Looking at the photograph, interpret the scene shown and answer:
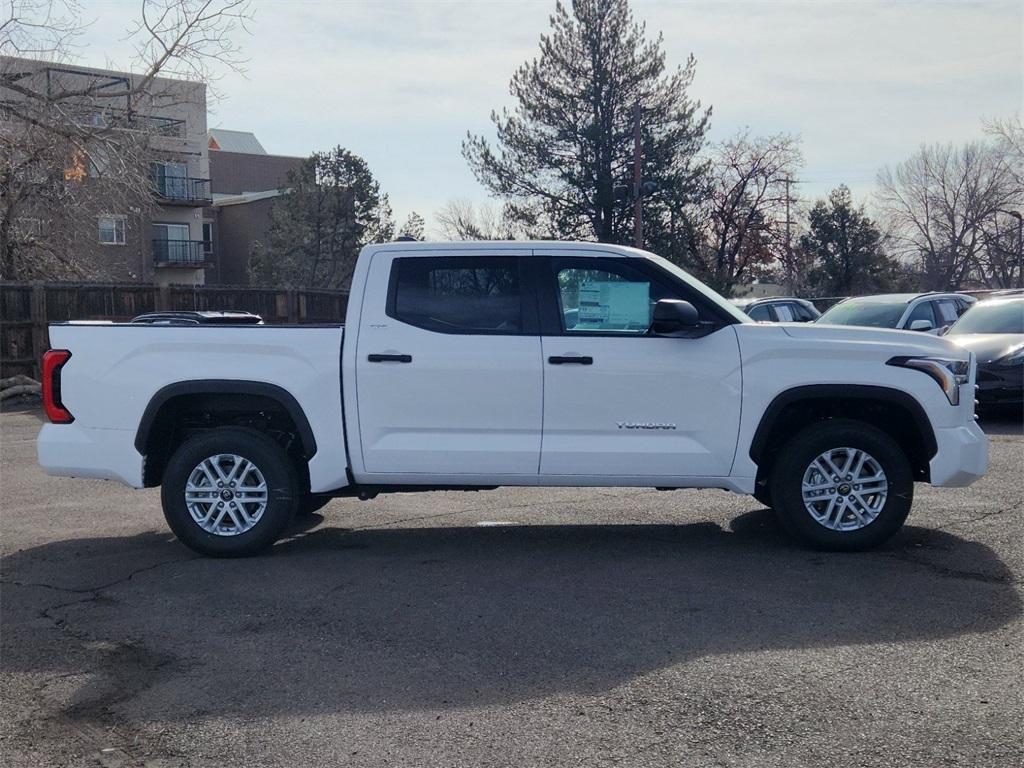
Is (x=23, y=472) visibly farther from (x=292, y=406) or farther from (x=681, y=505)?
(x=681, y=505)

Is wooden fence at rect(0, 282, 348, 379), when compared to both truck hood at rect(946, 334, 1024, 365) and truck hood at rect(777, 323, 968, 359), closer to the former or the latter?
truck hood at rect(946, 334, 1024, 365)

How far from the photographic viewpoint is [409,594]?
6.23 metres

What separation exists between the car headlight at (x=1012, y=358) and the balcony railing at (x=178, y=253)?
44.2 m

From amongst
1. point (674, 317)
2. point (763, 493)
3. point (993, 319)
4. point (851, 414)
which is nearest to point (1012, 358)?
point (993, 319)

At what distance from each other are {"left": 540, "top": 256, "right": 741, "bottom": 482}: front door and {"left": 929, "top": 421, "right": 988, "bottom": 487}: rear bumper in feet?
4.21

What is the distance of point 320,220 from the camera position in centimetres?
4888

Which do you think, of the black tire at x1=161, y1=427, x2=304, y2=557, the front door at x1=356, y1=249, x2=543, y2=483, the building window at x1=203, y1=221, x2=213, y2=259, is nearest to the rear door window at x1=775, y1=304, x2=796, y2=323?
the front door at x1=356, y1=249, x2=543, y2=483

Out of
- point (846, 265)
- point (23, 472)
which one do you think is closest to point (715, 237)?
point (846, 265)

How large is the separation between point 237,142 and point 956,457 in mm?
74554

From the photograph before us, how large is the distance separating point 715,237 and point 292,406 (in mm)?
43440

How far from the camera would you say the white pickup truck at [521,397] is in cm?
689

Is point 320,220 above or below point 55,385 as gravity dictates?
above

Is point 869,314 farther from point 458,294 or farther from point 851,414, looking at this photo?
point 458,294

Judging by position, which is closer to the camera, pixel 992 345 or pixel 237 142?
pixel 992 345
